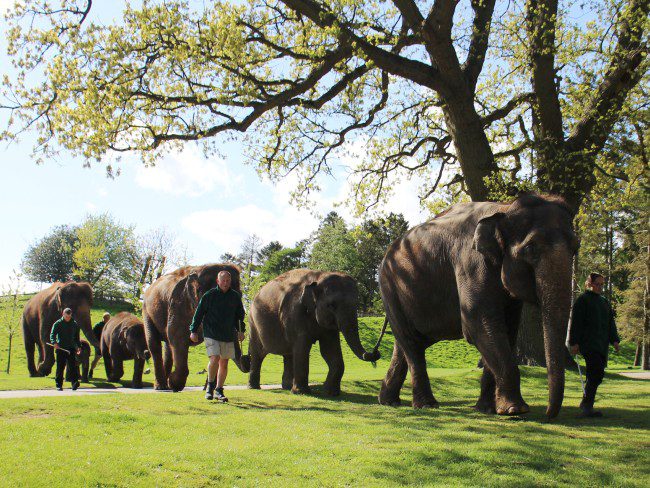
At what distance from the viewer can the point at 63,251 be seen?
89.2m

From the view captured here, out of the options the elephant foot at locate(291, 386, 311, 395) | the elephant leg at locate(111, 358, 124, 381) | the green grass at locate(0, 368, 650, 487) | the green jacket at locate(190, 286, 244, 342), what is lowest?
the elephant leg at locate(111, 358, 124, 381)

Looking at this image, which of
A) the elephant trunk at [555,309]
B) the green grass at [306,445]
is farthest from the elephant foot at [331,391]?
the elephant trunk at [555,309]

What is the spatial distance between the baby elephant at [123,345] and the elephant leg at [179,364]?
11.2ft

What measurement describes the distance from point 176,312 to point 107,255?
71997mm

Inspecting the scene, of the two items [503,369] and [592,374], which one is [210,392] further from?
[592,374]

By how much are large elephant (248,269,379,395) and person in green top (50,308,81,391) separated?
4.73m

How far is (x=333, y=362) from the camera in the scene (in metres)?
15.0

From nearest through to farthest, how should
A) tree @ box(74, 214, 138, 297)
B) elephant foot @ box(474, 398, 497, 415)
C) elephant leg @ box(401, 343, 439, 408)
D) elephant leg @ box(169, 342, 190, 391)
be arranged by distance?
elephant foot @ box(474, 398, 497, 415) < elephant leg @ box(401, 343, 439, 408) < elephant leg @ box(169, 342, 190, 391) < tree @ box(74, 214, 138, 297)

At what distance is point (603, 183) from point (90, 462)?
20747 mm

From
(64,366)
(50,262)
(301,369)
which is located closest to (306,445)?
(301,369)

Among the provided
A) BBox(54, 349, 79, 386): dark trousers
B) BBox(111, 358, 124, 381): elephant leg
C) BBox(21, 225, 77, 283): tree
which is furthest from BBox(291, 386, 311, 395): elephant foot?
BBox(21, 225, 77, 283): tree

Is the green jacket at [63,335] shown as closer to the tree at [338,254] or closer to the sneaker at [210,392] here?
the sneaker at [210,392]

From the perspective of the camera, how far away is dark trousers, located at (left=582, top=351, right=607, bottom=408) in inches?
380

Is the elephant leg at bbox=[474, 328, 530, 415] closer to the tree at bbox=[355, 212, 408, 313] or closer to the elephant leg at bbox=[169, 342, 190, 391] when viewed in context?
the elephant leg at bbox=[169, 342, 190, 391]
